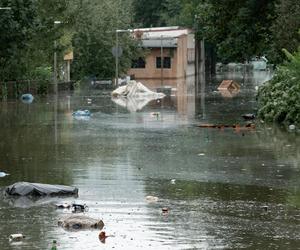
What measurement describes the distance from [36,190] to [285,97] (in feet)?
58.6

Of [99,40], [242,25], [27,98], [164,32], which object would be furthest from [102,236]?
[164,32]

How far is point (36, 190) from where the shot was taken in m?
15.7

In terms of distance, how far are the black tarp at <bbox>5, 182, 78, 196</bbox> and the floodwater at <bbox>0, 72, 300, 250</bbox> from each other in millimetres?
304

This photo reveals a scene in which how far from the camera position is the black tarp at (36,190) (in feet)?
51.4

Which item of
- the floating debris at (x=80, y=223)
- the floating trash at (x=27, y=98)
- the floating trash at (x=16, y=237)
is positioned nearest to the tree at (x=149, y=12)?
the floating trash at (x=27, y=98)

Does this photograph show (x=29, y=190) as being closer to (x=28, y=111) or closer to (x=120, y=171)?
(x=120, y=171)

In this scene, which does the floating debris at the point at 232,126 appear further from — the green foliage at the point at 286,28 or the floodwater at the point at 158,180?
the green foliage at the point at 286,28

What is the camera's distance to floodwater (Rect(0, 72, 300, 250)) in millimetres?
12164

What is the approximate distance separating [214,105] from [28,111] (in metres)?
10.2

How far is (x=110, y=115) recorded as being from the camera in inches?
1453

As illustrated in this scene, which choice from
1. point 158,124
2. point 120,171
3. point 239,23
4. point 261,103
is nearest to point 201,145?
point 120,171

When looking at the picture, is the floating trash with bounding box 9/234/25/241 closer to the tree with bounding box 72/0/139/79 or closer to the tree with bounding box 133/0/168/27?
the tree with bounding box 72/0/139/79

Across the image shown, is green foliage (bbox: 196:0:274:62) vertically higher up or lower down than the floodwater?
higher up

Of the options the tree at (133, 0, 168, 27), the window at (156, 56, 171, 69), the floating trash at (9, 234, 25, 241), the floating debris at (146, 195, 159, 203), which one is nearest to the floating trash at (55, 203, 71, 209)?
the floating debris at (146, 195, 159, 203)
